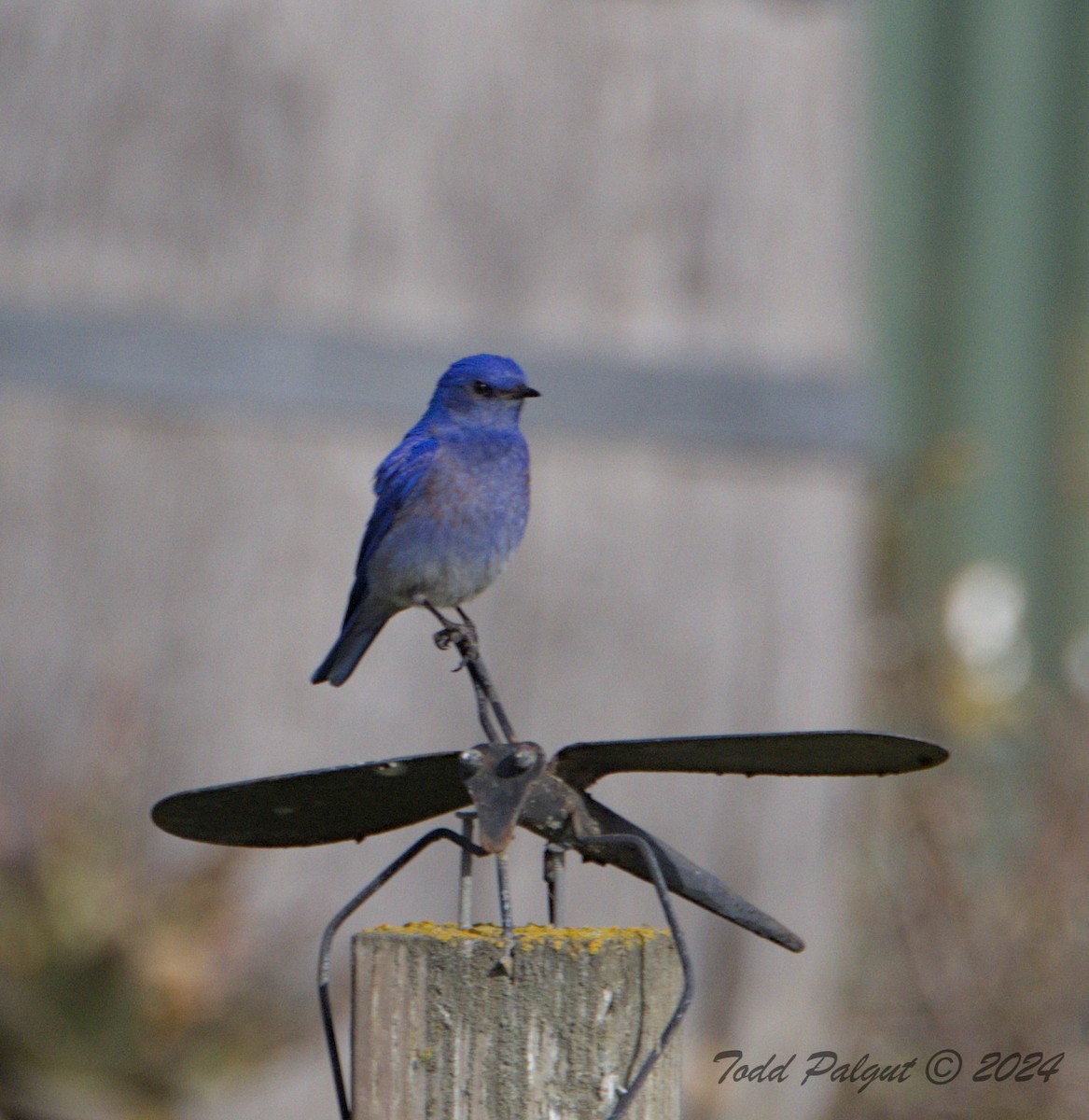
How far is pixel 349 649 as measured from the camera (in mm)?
2672

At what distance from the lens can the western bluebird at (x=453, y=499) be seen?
246cm

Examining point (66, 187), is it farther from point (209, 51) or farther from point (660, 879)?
point (660, 879)

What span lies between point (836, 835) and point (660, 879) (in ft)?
8.43

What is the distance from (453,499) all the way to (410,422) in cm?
116

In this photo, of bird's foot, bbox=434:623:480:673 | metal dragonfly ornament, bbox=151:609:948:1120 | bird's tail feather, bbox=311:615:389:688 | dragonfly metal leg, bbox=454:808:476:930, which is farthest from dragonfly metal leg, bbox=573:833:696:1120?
bird's tail feather, bbox=311:615:389:688

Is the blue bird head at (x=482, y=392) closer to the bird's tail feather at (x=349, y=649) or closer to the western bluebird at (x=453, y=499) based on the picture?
the western bluebird at (x=453, y=499)

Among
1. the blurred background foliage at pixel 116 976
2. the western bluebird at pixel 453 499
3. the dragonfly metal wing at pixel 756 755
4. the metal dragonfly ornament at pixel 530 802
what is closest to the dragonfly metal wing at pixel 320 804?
the metal dragonfly ornament at pixel 530 802

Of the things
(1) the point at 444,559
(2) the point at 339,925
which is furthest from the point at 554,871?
(1) the point at 444,559

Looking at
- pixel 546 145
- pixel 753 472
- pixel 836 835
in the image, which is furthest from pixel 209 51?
pixel 836 835

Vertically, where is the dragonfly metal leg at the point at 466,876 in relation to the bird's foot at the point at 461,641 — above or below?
below

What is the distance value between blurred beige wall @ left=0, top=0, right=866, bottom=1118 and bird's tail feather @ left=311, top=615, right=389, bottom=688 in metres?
0.99

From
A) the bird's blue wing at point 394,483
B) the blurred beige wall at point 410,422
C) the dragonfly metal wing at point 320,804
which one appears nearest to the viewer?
the dragonfly metal wing at point 320,804

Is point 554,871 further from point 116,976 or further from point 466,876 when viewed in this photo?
point 116,976

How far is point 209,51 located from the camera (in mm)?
3807
